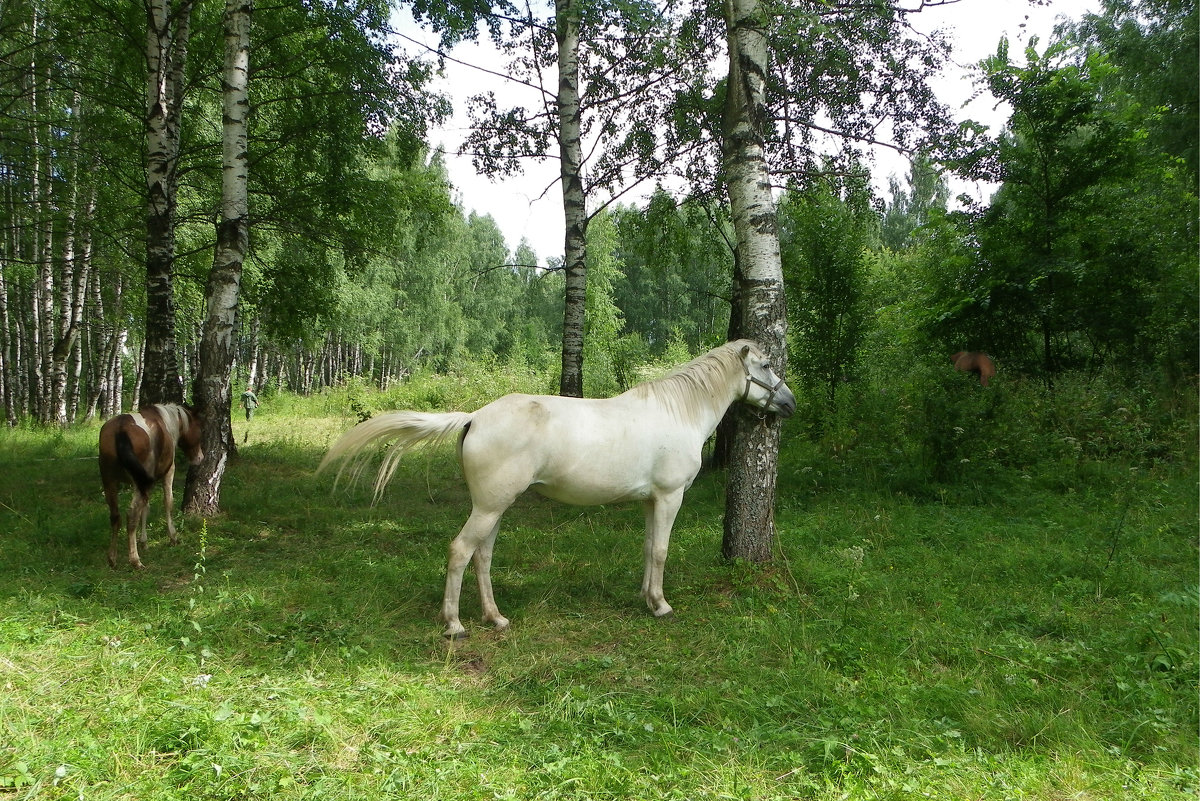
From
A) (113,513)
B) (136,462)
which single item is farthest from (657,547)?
(113,513)

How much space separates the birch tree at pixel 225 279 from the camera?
7.12 metres

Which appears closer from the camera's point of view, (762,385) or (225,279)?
(762,385)

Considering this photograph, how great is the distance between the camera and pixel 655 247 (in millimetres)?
10789

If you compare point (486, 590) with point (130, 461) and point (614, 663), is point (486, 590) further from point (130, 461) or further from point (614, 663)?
point (130, 461)

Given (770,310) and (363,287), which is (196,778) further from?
(363,287)

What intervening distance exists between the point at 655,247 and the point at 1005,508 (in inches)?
251

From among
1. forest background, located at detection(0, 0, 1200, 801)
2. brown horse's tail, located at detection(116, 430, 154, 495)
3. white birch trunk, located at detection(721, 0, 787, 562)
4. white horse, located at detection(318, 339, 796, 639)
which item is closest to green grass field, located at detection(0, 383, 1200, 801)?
forest background, located at detection(0, 0, 1200, 801)

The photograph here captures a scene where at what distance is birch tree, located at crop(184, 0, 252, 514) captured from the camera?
7116 millimetres

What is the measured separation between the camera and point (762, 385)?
5234 mm

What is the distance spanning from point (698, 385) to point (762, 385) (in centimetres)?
54

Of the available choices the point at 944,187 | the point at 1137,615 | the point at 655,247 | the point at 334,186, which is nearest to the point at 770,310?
the point at 1137,615

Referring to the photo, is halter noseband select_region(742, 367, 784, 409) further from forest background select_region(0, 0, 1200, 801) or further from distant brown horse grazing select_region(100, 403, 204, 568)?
distant brown horse grazing select_region(100, 403, 204, 568)

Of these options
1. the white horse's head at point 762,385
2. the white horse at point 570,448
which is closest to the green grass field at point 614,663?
the white horse at point 570,448

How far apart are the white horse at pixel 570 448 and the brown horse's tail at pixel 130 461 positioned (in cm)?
244
